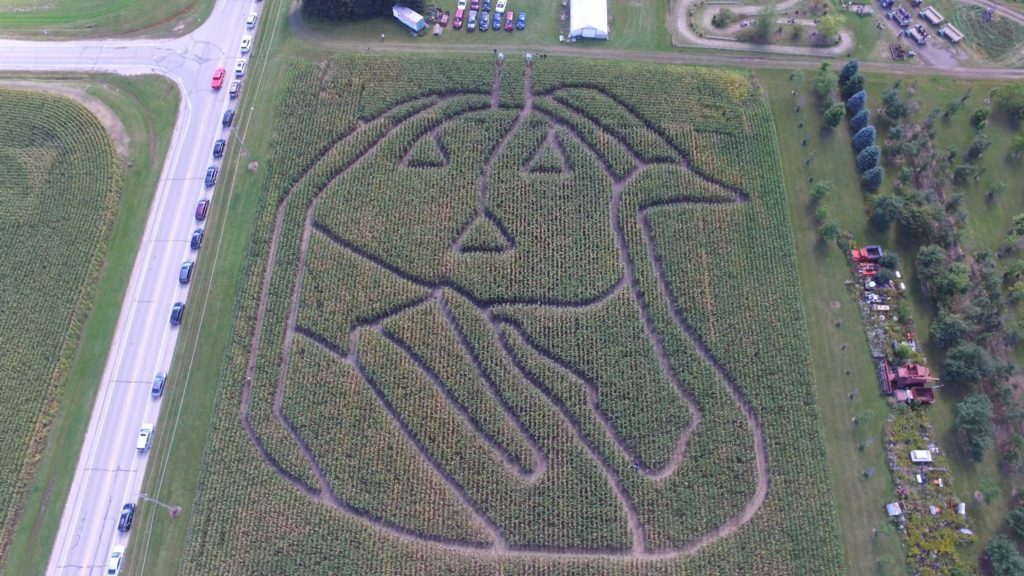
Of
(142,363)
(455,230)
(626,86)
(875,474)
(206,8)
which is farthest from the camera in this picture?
(206,8)

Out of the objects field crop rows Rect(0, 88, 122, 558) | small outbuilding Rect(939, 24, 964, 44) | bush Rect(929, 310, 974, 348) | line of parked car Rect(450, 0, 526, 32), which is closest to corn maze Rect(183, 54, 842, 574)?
line of parked car Rect(450, 0, 526, 32)

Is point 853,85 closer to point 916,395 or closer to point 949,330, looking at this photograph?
point 949,330

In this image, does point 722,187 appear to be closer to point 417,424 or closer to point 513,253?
point 513,253

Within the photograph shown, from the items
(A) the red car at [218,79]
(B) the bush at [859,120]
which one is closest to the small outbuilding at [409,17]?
(A) the red car at [218,79]

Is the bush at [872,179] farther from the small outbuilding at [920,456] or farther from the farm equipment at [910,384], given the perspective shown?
the small outbuilding at [920,456]

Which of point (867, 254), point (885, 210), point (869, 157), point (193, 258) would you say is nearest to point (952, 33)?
point (869, 157)

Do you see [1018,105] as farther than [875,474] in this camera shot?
Yes

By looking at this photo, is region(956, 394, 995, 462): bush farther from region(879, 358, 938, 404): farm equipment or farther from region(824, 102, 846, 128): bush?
region(824, 102, 846, 128): bush

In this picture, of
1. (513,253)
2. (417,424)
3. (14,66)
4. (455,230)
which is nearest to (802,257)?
(513,253)
